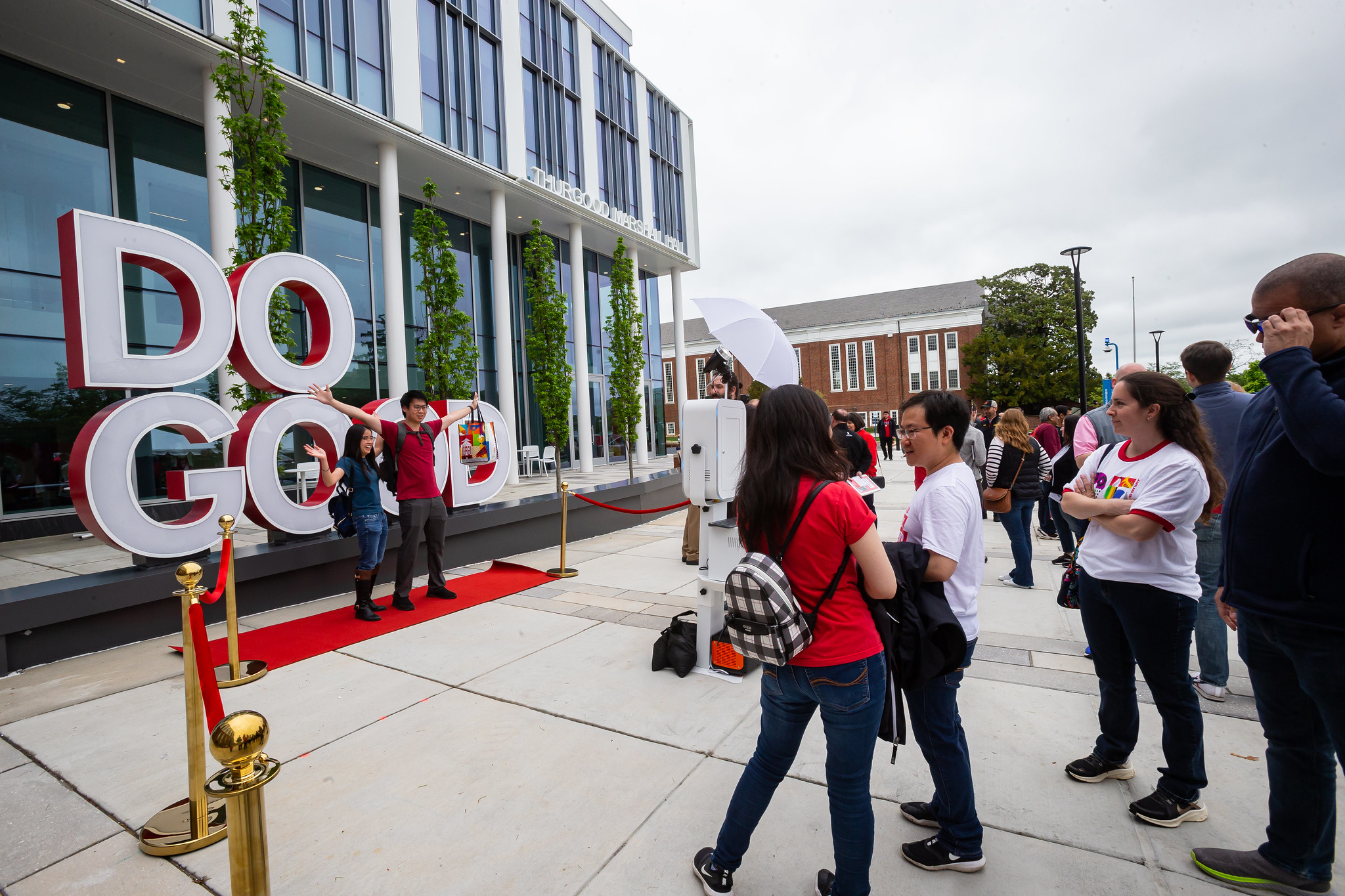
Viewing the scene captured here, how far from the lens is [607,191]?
74.5 feet

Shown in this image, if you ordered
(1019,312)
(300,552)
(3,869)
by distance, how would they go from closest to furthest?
(3,869) → (300,552) → (1019,312)

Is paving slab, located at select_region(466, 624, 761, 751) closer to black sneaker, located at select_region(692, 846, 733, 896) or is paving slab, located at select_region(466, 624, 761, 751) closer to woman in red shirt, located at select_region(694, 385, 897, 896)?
black sneaker, located at select_region(692, 846, 733, 896)

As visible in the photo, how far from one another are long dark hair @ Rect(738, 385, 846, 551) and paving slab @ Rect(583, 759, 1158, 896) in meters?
1.40

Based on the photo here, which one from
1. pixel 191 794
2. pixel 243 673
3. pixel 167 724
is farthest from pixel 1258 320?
pixel 243 673

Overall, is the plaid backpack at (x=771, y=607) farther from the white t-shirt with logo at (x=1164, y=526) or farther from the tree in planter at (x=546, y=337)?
the tree in planter at (x=546, y=337)

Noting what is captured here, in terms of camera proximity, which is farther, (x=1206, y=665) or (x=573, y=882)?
(x=1206, y=665)

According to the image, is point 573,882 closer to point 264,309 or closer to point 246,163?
point 264,309

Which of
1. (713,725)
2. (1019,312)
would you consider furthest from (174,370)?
(1019,312)

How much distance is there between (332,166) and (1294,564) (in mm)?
18372

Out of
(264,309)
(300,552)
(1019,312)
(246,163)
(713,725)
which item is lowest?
(713,725)

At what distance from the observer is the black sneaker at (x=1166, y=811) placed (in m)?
2.63

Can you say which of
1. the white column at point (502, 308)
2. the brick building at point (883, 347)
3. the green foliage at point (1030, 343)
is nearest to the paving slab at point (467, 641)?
the white column at point (502, 308)

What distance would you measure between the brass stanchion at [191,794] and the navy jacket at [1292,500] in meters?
4.00

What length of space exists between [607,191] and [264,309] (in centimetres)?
1791
